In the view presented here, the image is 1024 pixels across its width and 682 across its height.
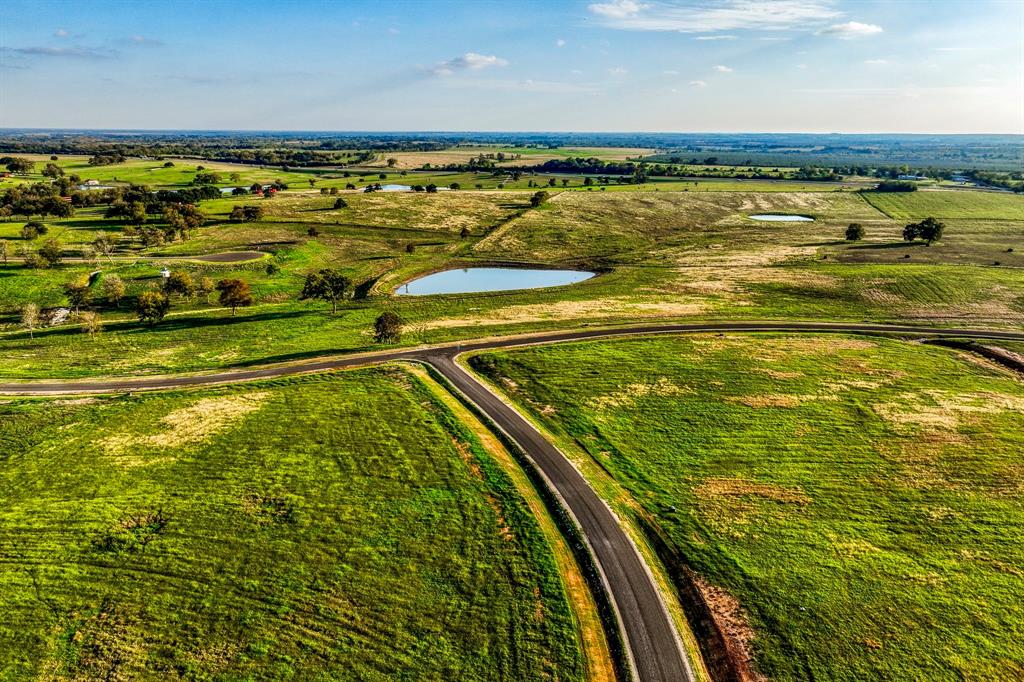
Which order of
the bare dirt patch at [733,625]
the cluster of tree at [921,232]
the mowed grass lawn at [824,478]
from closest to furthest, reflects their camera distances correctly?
the bare dirt patch at [733,625] → the mowed grass lawn at [824,478] → the cluster of tree at [921,232]

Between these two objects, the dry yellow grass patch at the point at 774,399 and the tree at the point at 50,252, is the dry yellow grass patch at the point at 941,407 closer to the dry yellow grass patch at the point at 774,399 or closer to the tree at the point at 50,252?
the dry yellow grass patch at the point at 774,399

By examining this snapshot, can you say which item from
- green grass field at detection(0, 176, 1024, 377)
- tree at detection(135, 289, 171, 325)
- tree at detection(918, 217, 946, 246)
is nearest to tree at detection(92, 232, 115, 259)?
green grass field at detection(0, 176, 1024, 377)

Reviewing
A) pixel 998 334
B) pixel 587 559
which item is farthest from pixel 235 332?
pixel 998 334

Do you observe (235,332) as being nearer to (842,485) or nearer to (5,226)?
(842,485)

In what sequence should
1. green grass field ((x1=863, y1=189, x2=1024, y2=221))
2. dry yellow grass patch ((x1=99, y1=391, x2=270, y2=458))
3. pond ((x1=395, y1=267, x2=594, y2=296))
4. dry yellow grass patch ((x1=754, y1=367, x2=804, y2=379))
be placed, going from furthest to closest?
1. green grass field ((x1=863, y1=189, x2=1024, y2=221))
2. pond ((x1=395, y1=267, x2=594, y2=296))
3. dry yellow grass patch ((x1=754, y1=367, x2=804, y2=379))
4. dry yellow grass patch ((x1=99, y1=391, x2=270, y2=458))

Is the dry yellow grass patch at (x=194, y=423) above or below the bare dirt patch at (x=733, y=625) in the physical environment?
above

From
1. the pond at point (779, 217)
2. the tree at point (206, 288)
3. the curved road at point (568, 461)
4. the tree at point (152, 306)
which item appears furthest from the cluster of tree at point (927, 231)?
the tree at point (152, 306)

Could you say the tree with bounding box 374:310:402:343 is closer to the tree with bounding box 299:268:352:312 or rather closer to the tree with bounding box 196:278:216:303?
the tree with bounding box 299:268:352:312

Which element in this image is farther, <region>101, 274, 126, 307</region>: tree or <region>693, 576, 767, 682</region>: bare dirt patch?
<region>101, 274, 126, 307</region>: tree
